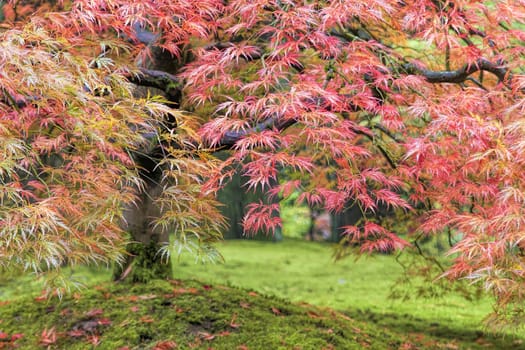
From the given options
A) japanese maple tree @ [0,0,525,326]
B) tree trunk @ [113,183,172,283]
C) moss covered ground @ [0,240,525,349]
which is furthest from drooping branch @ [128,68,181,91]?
moss covered ground @ [0,240,525,349]

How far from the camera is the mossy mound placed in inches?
161

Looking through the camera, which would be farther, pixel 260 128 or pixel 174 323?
pixel 174 323

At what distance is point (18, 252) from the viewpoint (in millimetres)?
2545

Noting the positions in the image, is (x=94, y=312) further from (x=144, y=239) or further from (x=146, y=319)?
(x=144, y=239)

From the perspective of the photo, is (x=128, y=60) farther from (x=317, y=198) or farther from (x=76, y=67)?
(x=317, y=198)

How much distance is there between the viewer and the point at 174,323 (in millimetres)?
4234

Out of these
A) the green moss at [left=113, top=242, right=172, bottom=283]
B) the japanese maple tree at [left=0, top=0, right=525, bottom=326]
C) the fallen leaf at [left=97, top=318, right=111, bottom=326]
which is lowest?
the fallen leaf at [left=97, top=318, right=111, bottom=326]

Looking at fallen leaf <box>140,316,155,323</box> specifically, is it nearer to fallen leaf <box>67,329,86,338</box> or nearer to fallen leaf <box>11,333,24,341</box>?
fallen leaf <box>67,329,86,338</box>

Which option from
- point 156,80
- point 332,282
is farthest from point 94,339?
point 332,282

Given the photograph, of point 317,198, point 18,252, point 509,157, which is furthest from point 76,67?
point 509,157

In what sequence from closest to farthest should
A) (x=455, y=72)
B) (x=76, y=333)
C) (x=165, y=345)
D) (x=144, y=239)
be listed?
(x=455, y=72) → (x=165, y=345) → (x=76, y=333) → (x=144, y=239)

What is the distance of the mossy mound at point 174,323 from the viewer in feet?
13.4

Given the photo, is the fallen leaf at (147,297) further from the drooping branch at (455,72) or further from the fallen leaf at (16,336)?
the drooping branch at (455,72)

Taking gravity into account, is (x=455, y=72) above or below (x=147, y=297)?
above
